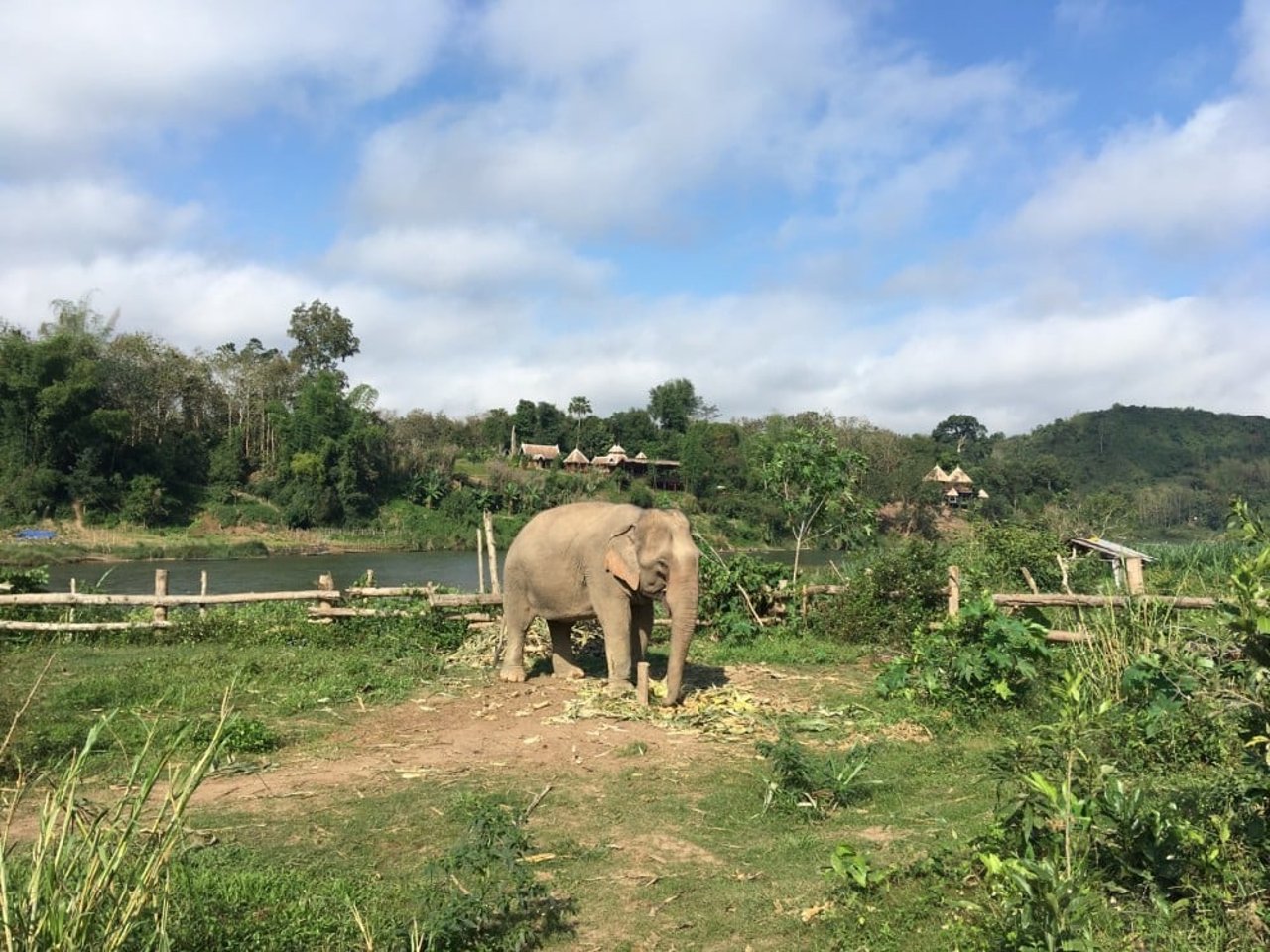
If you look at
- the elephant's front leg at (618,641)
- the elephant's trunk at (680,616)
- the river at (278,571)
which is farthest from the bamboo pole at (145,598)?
the river at (278,571)

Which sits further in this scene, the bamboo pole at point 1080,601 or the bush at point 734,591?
the bush at point 734,591

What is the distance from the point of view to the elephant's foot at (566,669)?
10.5 m

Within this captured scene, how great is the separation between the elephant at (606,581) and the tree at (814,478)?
7.84m

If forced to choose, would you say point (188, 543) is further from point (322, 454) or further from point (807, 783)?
point (807, 783)

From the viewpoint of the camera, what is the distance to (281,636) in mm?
13477

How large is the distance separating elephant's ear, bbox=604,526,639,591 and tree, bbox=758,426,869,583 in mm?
8507

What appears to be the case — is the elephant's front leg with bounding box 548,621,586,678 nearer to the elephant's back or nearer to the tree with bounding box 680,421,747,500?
the elephant's back

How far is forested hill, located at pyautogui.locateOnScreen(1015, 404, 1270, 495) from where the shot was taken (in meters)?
97.9

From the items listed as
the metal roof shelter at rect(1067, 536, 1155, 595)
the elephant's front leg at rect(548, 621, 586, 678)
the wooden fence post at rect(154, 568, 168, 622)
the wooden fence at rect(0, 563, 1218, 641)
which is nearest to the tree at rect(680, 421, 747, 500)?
the metal roof shelter at rect(1067, 536, 1155, 595)

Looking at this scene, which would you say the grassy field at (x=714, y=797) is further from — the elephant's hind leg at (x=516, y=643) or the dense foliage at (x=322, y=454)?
the dense foliage at (x=322, y=454)

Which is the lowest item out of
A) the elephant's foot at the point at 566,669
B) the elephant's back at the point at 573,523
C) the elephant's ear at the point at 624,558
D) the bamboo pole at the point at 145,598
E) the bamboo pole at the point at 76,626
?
the elephant's foot at the point at 566,669

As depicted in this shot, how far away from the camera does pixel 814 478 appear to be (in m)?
17.4

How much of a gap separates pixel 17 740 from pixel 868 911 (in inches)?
279

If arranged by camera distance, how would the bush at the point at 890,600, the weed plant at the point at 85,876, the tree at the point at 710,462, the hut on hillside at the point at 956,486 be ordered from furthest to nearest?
1. the tree at the point at 710,462
2. the hut on hillside at the point at 956,486
3. the bush at the point at 890,600
4. the weed plant at the point at 85,876
